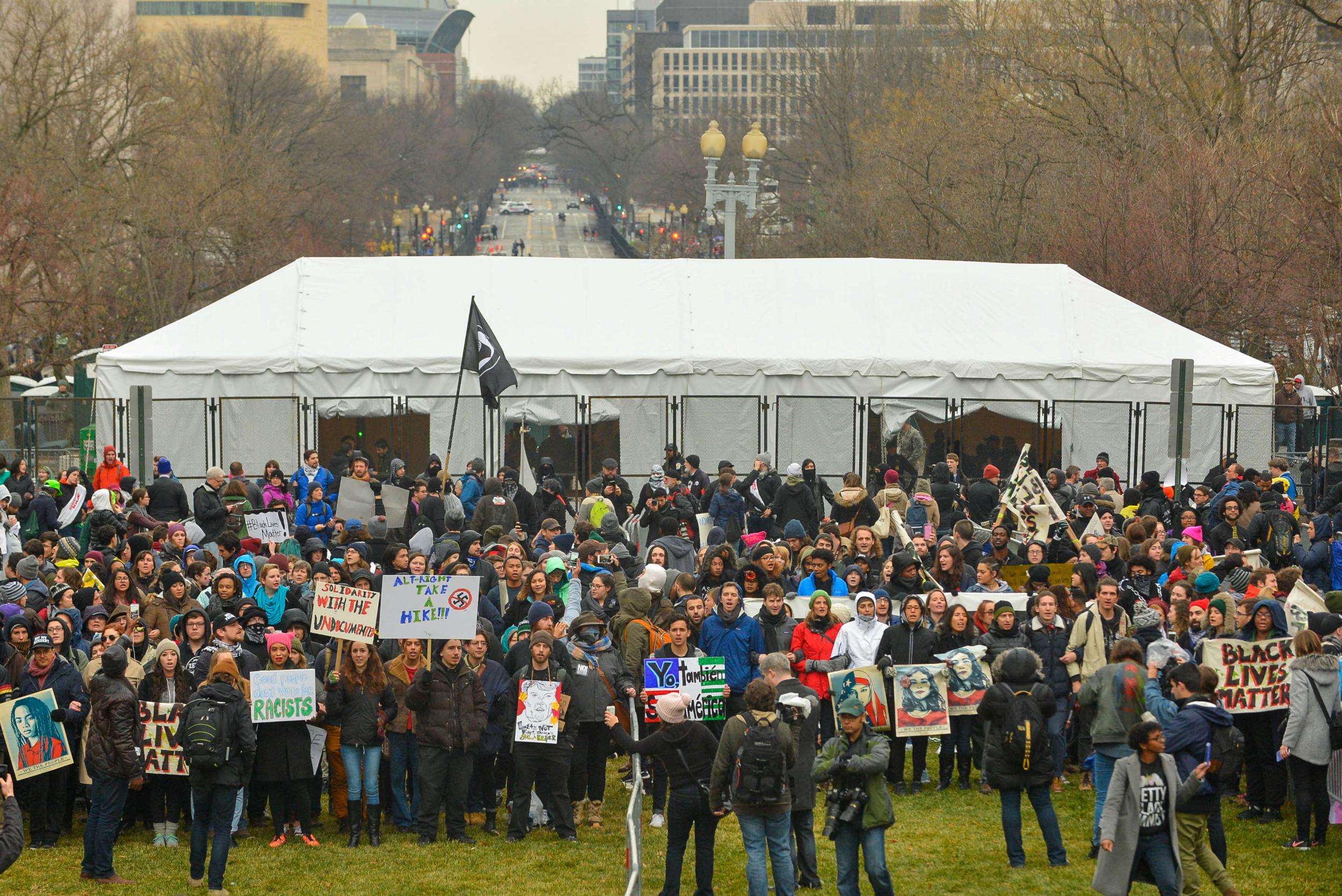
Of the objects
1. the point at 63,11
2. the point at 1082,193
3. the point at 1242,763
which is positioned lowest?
the point at 1242,763

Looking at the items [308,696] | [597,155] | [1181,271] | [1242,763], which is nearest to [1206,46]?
[1181,271]

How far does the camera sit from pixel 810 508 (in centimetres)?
2103

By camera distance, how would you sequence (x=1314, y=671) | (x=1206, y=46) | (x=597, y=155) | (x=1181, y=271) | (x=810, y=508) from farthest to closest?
(x=597, y=155) → (x=1206, y=46) → (x=1181, y=271) → (x=810, y=508) → (x=1314, y=671)

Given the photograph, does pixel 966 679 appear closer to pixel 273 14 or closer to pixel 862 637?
pixel 862 637

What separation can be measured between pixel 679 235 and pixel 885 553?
74343 millimetres

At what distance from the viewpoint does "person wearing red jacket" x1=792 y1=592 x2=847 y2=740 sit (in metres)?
13.1

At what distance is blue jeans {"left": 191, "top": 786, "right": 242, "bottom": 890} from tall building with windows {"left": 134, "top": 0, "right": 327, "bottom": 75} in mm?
150108

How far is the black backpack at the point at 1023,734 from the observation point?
11305 millimetres

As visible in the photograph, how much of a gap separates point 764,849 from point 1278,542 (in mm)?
9687

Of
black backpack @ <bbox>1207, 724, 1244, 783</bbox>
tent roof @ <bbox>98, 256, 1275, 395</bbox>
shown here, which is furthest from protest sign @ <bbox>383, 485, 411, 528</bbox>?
black backpack @ <bbox>1207, 724, 1244, 783</bbox>

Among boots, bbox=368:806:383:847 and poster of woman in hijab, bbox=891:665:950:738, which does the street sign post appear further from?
boots, bbox=368:806:383:847

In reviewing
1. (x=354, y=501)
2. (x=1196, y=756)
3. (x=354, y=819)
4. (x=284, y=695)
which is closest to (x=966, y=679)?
(x=1196, y=756)

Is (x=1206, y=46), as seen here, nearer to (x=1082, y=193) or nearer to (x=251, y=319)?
(x=1082, y=193)

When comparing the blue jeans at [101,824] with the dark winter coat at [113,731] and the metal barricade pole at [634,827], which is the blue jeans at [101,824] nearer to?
the dark winter coat at [113,731]
